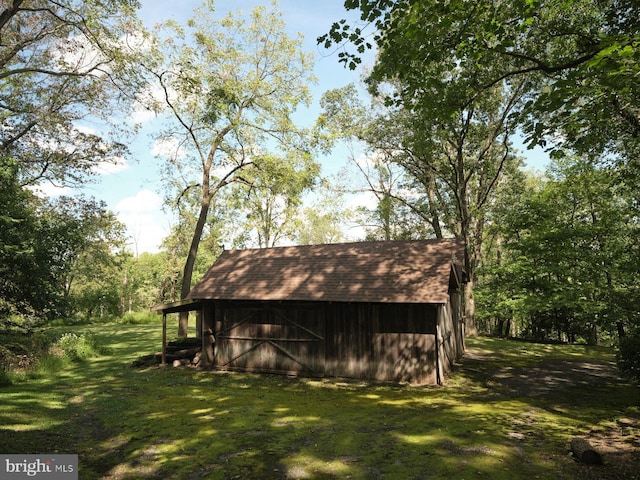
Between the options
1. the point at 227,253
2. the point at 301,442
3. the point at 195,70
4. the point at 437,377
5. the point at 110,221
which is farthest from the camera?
the point at 110,221

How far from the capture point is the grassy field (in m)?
6.52

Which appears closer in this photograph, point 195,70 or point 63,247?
point 63,247

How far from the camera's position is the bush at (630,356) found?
10109mm

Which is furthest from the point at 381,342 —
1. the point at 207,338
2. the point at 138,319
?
the point at 138,319

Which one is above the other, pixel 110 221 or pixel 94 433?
pixel 110 221

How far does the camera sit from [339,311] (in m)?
14.6

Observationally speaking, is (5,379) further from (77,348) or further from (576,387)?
(576,387)

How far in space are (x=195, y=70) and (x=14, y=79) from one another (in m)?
9.13

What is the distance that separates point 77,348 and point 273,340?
31.7 feet

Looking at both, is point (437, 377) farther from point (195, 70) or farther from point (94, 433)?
point (195, 70)

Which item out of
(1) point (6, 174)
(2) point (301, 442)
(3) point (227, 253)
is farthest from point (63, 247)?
(2) point (301, 442)

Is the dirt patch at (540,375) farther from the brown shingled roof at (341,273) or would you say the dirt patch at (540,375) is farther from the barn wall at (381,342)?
the brown shingled roof at (341,273)

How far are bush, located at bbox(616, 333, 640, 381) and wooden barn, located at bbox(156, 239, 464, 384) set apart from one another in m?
4.91

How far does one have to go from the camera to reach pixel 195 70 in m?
21.8
